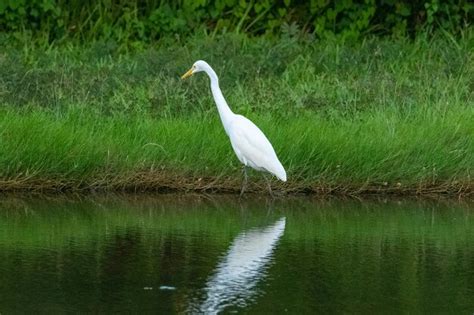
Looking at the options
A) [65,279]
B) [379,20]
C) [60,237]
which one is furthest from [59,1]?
[65,279]

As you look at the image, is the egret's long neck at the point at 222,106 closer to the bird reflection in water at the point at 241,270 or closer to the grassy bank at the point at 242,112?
the grassy bank at the point at 242,112

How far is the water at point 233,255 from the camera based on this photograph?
281 inches

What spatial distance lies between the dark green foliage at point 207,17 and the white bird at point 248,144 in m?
4.02

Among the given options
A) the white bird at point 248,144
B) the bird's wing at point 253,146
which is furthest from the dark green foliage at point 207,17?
the bird's wing at point 253,146

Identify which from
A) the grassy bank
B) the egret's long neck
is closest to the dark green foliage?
the grassy bank

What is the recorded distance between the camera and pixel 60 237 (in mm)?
8836

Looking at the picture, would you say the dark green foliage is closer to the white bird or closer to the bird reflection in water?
the white bird

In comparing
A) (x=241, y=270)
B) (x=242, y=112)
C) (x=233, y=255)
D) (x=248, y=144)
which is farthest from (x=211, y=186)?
(x=241, y=270)

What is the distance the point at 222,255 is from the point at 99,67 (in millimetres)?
5487

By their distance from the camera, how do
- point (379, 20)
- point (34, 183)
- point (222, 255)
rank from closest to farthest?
point (222, 255) → point (34, 183) → point (379, 20)

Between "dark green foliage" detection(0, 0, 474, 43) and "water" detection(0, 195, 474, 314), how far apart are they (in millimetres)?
5023

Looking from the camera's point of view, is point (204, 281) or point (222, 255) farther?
point (222, 255)

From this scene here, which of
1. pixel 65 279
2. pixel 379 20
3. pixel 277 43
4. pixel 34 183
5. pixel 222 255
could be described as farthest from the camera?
pixel 379 20

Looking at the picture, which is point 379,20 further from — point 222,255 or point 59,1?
point 222,255
